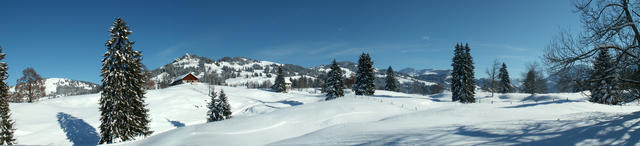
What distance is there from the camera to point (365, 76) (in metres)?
48.2

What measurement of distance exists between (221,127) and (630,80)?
55.9ft

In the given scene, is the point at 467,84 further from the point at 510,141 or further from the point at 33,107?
the point at 33,107

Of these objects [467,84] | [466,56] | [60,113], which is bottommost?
[60,113]

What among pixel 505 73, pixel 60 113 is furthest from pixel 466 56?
pixel 60 113

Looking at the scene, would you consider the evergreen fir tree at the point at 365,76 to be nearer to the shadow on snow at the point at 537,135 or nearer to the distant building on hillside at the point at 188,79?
the shadow on snow at the point at 537,135

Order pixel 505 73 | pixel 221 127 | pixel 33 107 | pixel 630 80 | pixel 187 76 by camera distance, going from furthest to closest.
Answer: pixel 187 76
pixel 505 73
pixel 33 107
pixel 221 127
pixel 630 80

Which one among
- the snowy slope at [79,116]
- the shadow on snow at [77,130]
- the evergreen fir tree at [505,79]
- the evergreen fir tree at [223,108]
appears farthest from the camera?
the evergreen fir tree at [505,79]

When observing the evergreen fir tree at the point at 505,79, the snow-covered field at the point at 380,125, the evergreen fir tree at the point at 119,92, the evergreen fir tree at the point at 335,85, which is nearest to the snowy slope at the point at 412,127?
the snow-covered field at the point at 380,125

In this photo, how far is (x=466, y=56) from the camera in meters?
42.5

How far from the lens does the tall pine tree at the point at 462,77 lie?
40656 millimetres

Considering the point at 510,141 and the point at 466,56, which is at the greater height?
the point at 466,56

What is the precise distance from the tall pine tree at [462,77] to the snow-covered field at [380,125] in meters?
19.8

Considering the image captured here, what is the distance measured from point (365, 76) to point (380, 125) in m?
37.0

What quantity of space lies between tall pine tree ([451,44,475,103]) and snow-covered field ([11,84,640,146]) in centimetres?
1984
